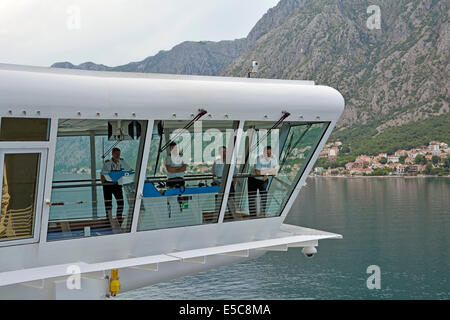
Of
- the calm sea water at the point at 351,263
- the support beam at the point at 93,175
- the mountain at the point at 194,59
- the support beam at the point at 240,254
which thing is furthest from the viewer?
the mountain at the point at 194,59

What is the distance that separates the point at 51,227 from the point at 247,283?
33.3 metres

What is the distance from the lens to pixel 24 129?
6715 mm

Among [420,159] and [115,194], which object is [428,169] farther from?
[115,194]

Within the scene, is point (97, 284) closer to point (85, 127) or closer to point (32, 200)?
point (32, 200)

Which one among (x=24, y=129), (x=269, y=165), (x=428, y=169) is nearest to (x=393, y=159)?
(x=428, y=169)

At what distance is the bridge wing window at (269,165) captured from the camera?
9.05 meters

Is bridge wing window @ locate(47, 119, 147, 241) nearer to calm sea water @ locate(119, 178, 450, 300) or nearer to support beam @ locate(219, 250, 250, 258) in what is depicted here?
support beam @ locate(219, 250, 250, 258)

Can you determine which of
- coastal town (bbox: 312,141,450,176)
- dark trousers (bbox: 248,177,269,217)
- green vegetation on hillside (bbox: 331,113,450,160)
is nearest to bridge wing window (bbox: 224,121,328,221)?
dark trousers (bbox: 248,177,269,217)

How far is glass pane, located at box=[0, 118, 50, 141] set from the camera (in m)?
6.59

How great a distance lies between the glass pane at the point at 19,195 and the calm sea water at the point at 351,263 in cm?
2863

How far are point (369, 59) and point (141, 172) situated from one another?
5436 inches

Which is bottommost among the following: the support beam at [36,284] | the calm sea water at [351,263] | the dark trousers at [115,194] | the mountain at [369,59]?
the calm sea water at [351,263]

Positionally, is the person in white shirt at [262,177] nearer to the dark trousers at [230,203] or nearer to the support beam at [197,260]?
Result: the dark trousers at [230,203]

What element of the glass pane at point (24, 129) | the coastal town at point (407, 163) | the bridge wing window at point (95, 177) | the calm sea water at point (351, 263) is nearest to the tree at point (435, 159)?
the coastal town at point (407, 163)
